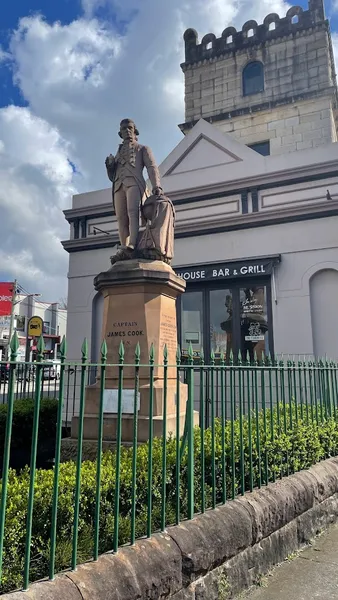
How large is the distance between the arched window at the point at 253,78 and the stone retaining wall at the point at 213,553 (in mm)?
18545

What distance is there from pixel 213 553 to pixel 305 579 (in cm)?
102

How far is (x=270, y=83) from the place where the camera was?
18891mm

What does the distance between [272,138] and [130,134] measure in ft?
40.5

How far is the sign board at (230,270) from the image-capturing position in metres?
12.1

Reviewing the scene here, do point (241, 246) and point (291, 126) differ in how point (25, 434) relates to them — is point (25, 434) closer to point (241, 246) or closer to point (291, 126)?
point (241, 246)

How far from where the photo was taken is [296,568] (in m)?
3.77

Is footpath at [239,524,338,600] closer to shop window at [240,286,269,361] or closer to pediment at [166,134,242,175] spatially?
shop window at [240,286,269,361]

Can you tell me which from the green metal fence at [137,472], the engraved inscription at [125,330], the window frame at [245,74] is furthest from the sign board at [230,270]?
the window frame at [245,74]

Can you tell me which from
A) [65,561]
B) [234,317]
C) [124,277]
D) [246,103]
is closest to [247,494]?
[65,561]

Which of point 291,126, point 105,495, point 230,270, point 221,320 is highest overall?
point 291,126

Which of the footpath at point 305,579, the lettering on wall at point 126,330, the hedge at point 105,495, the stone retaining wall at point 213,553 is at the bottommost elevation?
the footpath at point 305,579

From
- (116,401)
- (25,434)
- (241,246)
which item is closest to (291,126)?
(241,246)

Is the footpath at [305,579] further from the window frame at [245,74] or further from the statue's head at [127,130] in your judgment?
the window frame at [245,74]

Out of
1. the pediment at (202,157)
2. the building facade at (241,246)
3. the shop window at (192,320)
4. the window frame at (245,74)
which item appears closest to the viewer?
the building facade at (241,246)
